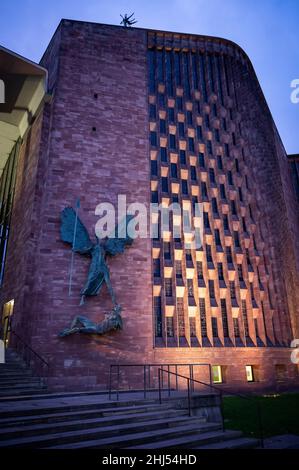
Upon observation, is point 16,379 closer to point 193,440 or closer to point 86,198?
point 193,440

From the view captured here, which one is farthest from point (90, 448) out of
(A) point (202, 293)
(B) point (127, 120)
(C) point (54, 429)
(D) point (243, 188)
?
(D) point (243, 188)

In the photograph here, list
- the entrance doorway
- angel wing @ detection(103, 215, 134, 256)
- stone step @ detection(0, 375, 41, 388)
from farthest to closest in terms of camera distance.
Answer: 1. the entrance doorway
2. angel wing @ detection(103, 215, 134, 256)
3. stone step @ detection(0, 375, 41, 388)

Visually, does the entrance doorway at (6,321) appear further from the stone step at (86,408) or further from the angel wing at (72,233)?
the stone step at (86,408)

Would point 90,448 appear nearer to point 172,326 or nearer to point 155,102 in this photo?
point 172,326

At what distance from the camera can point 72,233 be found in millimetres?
17109

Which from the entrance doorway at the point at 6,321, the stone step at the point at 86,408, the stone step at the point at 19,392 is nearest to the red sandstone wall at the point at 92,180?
the stone step at the point at 19,392

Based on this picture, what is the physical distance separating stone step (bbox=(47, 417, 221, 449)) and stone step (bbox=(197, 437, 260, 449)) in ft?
1.83

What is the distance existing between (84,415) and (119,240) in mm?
10378

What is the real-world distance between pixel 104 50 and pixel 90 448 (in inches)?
911

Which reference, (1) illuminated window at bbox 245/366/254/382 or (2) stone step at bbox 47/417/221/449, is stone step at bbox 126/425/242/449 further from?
(1) illuminated window at bbox 245/366/254/382

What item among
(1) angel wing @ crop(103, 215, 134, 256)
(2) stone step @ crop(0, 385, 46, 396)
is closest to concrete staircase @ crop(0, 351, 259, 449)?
(2) stone step @ crop(0, 385, 46, 396)

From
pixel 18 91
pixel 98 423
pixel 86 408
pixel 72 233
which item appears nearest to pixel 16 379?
pixel 86 408

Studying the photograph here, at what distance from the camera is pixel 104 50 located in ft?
73.7

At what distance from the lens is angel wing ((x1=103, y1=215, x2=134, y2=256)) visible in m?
17.4
